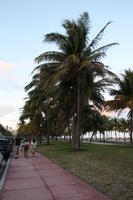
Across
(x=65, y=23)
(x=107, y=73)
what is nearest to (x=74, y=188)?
(x=107, y=73)

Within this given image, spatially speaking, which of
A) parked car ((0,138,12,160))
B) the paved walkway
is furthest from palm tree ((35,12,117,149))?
the paved walkway

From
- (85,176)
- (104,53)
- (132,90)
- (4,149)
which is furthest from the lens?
(132,90)

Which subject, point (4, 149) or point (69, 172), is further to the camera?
point (4, 149)

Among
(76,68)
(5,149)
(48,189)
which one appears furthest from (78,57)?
(48,189)

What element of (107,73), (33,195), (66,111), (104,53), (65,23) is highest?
(65,23)

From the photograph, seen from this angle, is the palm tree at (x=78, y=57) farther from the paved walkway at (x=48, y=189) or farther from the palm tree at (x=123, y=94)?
the paved walkway at (x=48, y=189)

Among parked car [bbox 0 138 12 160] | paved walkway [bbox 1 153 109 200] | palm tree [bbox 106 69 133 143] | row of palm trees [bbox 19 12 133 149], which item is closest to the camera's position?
paved walkway [bbox 1 153 109 200]

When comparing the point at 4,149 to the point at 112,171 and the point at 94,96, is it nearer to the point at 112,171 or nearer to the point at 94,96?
the point at 112,171

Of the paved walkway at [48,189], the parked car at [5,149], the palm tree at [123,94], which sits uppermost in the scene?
the palm tree at [123,94]

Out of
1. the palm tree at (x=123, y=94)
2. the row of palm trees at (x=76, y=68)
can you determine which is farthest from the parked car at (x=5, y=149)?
the palm tree at (x=123, y=94)

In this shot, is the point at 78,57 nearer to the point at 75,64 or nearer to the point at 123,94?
the point at 75,64

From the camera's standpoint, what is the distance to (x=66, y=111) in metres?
31.3

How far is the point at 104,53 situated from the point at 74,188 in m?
16.4

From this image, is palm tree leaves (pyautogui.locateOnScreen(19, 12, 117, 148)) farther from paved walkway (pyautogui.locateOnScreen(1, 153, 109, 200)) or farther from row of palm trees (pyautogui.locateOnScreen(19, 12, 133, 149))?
paved walkway (pyautogui.locateOnScreen(1, 153, 109, 200))
